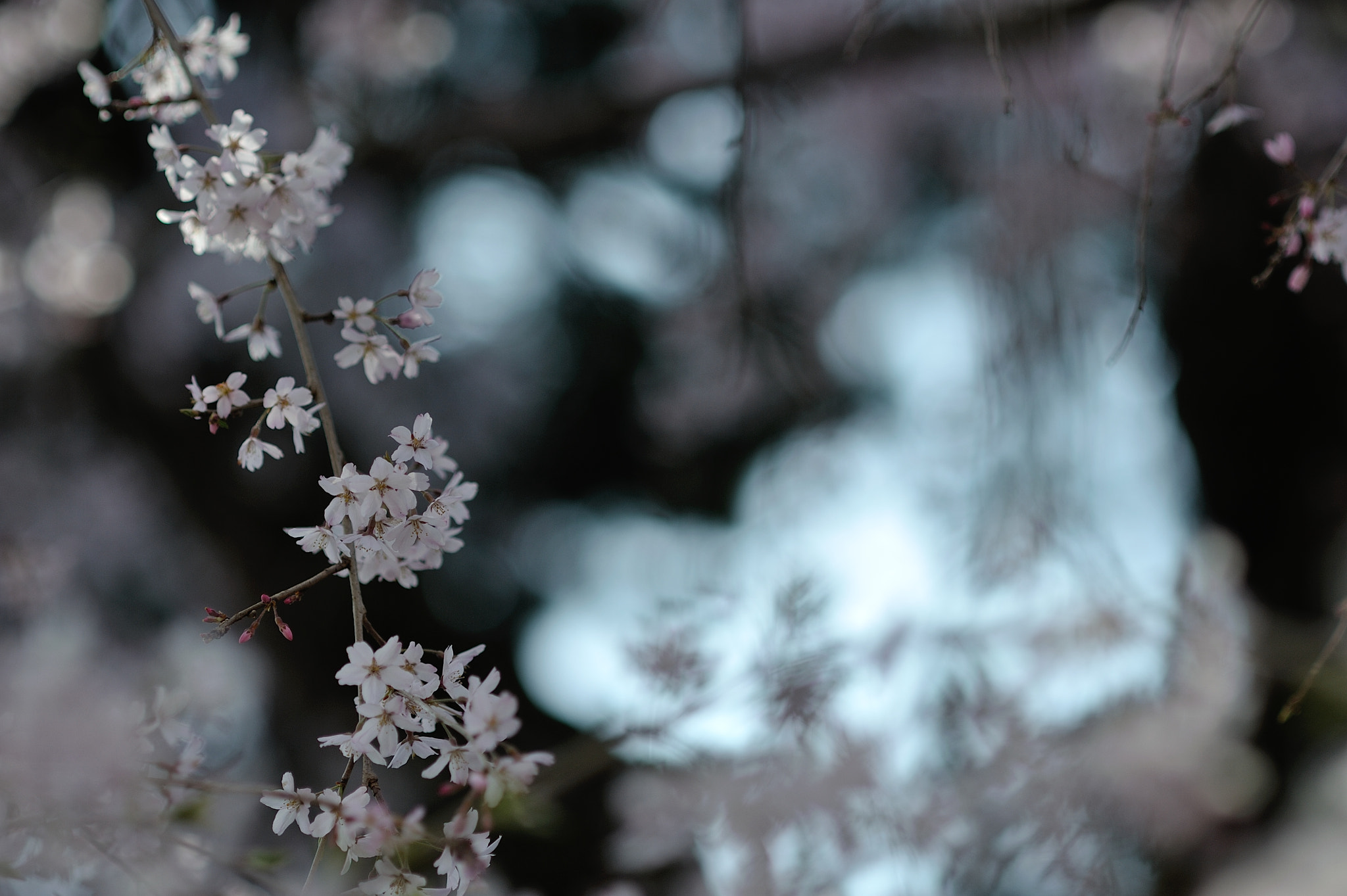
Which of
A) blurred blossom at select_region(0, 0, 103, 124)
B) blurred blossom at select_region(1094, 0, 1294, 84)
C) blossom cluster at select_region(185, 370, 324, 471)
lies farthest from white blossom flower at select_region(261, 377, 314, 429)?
blurred blossom at select_region(1094, 0, 1294, 84)

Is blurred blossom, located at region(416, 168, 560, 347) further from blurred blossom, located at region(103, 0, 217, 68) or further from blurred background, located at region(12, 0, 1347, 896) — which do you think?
blurred blossom, located at region(103, 0, 217, 68)

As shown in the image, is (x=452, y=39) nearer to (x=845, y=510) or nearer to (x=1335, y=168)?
(x=845, y=510)

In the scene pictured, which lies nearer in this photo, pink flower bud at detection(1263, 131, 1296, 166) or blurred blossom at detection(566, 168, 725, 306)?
pink flower bud at detection(1263, 131, 1296, 166)

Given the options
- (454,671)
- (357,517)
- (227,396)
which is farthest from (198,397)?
(454,671)

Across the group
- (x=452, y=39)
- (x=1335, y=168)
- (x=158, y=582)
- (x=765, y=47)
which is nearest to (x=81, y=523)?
(x=158, y=582)

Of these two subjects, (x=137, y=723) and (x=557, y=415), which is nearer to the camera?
(x=137, y=723)

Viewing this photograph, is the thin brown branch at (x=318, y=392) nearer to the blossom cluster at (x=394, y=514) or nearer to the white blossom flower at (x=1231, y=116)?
the blossom cluster at (x=394, y=514)
